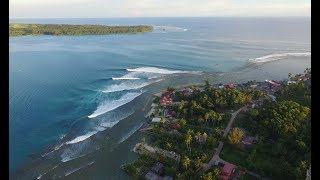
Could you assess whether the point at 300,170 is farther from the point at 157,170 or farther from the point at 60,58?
the point at 60,58

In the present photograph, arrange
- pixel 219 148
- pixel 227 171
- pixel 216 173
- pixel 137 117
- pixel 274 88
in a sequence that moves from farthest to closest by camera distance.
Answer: pixel 274 88 < pixel 137 117 < pixel 219 148 < pixel 227 171 < pixel 216 173

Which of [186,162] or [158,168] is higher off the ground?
[186,162]

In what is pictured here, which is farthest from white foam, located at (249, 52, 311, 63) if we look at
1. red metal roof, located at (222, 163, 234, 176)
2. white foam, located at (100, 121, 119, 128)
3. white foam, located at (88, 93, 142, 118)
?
red metal roof, located at (222, 163, 234, 176)

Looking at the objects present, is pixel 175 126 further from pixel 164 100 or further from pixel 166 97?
pixel 166 97

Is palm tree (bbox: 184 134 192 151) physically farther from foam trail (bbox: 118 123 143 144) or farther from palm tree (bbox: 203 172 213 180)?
foam trail (bbox: 118 123 143 144)

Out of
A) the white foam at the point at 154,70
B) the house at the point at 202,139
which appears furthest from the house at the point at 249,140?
the white foam at the point at 154,70

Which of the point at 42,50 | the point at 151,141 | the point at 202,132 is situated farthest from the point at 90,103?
the point at 42,50

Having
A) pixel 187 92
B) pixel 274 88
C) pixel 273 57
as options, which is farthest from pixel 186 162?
pixel 273 57
